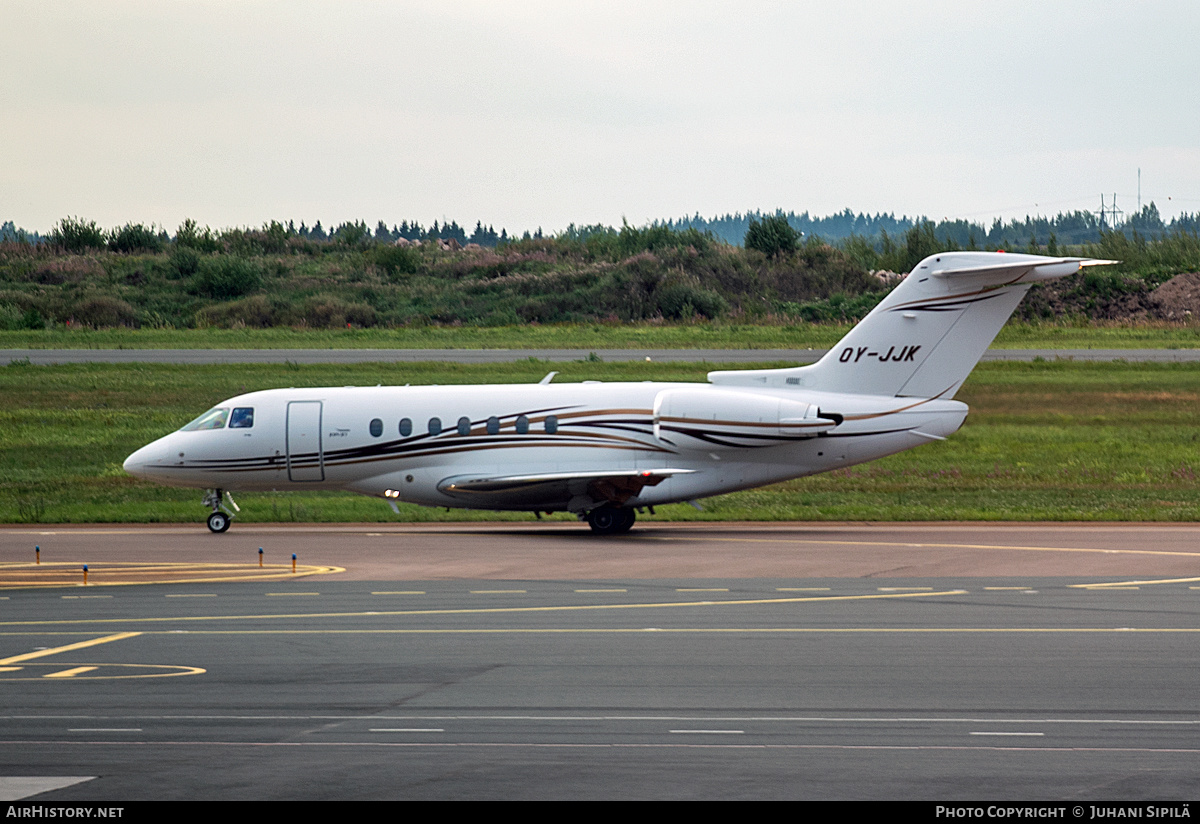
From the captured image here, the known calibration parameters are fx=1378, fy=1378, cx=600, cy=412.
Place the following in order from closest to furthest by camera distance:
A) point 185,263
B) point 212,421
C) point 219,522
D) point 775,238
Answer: point 219,522, point 212,421, point 185,263, point 775,238

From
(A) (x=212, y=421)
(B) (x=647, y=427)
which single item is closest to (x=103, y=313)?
(A) (x=212, y=421)

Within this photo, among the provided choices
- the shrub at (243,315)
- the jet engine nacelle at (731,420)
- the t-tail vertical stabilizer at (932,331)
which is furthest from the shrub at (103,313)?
the t-tail vertical stabilizer at (932,331)

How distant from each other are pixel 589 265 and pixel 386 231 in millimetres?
108510

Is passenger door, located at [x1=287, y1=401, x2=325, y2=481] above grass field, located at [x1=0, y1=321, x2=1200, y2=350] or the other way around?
the other way around

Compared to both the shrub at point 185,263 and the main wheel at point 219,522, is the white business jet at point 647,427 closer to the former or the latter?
the main wheel at point 219,522

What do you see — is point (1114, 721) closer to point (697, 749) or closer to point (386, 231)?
point (697, 749)

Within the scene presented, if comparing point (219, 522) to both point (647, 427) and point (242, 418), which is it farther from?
point (647, 427)

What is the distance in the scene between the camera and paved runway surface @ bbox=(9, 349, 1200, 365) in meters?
57.5

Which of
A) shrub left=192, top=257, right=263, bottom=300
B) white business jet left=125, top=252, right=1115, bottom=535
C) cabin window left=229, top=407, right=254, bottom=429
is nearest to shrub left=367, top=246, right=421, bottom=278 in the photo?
shrub left=192, top=257, right=263, bottom=300

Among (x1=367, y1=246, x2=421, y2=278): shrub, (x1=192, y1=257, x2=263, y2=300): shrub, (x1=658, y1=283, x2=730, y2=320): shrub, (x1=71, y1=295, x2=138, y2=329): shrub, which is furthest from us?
(x1=367, y1=246, x2=421, y2=278): shrub

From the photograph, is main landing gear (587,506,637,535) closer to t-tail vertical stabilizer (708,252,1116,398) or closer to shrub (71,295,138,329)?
t-tail vertical stabilizer (708,252,1116,398)

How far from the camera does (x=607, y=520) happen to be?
29.5 m

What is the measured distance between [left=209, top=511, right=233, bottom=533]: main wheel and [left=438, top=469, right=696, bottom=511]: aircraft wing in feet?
16.0

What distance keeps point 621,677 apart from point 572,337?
54071 mm
